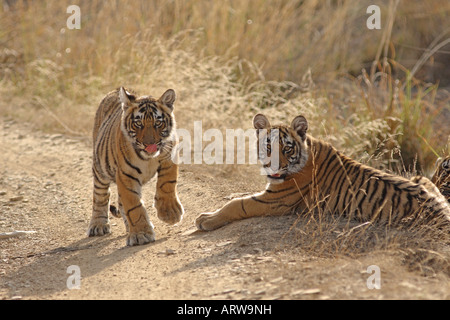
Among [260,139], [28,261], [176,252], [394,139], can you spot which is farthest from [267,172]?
[394,139]

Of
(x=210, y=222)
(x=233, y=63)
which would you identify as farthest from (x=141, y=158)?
(x=233, y=63)

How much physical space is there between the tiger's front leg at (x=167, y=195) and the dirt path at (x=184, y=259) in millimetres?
163

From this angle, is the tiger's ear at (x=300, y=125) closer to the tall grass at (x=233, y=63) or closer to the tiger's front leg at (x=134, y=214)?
the tiger's front leg at (x=134, y=214)

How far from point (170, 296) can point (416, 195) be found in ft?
6.11

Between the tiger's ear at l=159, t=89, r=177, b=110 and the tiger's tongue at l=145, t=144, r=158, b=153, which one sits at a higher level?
the tiger's ear at l=159, t=89, r=177, b=110

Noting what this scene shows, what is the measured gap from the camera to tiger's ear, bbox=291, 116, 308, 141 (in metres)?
4.83

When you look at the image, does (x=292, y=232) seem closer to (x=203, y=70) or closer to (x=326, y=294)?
(x=326, y=294)

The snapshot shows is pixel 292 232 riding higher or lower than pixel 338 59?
lower

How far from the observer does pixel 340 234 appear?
4.19 meters

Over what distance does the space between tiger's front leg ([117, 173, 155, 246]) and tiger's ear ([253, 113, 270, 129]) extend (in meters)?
1.00

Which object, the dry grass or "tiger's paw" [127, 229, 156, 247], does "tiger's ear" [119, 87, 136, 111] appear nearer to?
"tiger's paw" [127, 229, 156, 247]

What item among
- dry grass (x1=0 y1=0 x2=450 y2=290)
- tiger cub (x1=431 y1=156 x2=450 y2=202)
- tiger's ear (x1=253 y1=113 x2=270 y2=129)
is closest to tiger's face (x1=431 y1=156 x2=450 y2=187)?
tiger cub (x1=431 y1=156 x2=450 y2=202)

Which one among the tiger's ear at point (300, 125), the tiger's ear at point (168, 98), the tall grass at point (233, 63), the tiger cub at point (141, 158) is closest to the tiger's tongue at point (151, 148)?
the tiger cub at point (141, 158)

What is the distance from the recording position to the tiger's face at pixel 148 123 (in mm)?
4895
